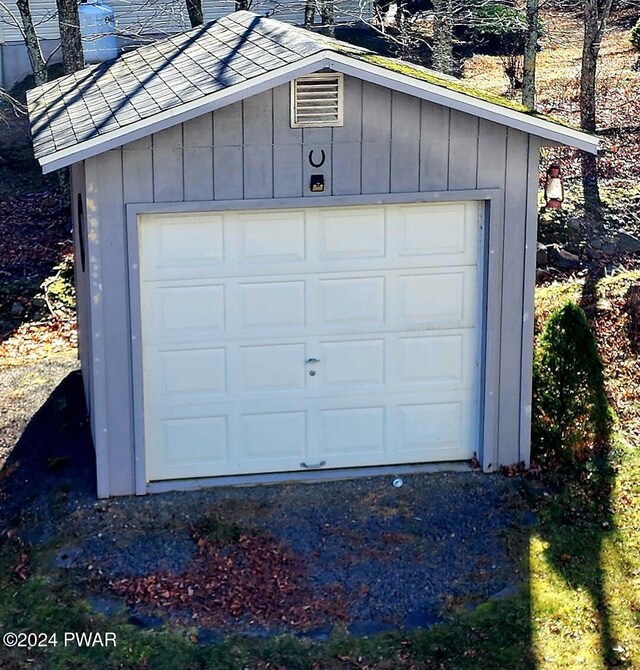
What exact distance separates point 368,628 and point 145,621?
1504 millimetres

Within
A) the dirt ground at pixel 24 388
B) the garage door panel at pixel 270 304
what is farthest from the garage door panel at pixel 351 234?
the dirt ground at pixel 24 388

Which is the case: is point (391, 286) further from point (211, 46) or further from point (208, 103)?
point (211, 46)

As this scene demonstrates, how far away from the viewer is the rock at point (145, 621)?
740 centimetres

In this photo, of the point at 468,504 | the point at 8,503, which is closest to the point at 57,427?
the point at 8,503

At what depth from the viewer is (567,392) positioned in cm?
958

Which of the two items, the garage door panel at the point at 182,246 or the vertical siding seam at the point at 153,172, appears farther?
the garage door panel at the point at 182,246

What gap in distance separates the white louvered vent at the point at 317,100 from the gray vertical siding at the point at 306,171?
7 cm

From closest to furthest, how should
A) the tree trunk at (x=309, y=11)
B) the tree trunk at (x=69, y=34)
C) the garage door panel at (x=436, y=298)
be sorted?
the garage door panel at (x=436, y=298) < the tree trunk at (x=69, y=34) < the tree trunk at (x=309, y=11)

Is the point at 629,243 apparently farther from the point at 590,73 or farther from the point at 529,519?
the point at 529,519

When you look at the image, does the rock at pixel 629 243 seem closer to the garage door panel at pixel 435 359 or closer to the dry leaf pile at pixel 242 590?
the garage door panel at pixel 435 359

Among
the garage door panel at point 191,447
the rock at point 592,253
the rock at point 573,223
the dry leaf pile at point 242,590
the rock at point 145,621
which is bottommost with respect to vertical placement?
the rock at point 145,621

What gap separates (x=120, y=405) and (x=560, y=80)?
16.0m

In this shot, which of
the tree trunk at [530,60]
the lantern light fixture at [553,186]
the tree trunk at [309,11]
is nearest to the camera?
the lantern light fixture at [553,186]

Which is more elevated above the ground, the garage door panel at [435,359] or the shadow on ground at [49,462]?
the garage door panel at [435,359]
